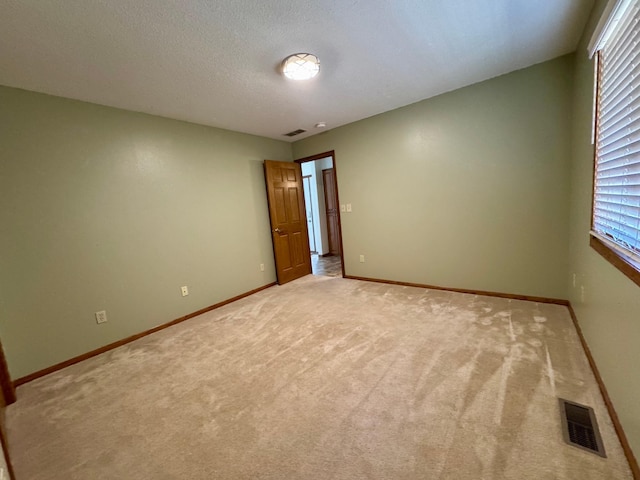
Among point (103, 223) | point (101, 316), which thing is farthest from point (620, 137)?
point (101, 316)

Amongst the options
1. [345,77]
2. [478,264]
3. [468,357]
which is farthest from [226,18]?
[478,264]

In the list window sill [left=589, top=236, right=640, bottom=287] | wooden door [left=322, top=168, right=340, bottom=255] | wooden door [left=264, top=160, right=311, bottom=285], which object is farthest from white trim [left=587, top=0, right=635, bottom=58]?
wooden door [left=322, top=168, right=340, bottom=255]

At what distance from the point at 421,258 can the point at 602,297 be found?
75.9 inches

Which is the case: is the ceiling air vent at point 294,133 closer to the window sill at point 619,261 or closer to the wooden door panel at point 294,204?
the wooden door panel at point 294,204

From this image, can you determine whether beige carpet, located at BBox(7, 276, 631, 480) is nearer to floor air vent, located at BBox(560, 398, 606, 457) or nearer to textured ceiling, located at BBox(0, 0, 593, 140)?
floor air vent, located at BBox(560, 398, 606, 457)

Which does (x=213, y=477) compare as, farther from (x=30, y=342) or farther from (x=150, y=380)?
(x=30, y=342)

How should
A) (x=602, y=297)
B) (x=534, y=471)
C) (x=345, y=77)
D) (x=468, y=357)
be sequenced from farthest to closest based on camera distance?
(x=345, y=77)
(x=468, y=357)
(x=602, y=297)
(x=534, y=471)

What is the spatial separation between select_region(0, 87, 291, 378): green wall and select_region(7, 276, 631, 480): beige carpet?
414 millimetres

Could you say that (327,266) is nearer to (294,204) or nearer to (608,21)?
(294,204)

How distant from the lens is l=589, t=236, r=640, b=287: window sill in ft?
3.46

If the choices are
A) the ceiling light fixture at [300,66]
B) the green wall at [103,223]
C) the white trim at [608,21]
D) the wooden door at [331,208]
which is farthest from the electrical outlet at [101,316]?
the wooden door at [331,208]

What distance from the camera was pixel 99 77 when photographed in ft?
6.64

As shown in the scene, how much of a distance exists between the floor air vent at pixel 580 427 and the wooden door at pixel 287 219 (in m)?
3.43

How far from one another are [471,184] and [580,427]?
2.30 meters
